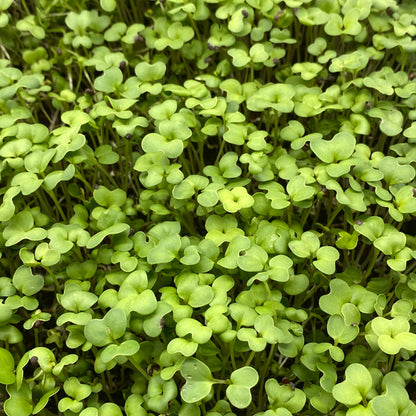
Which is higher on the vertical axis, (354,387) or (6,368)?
(6,368)

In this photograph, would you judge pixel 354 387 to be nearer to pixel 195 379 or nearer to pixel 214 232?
pixel 195 379

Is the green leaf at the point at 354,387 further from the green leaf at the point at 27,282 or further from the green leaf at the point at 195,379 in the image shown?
the green leaf at the point at 27,282

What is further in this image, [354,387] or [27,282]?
[27,282]

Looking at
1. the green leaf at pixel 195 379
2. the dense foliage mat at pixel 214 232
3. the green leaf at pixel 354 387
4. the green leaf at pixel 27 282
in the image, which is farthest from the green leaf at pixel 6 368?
the green leaf at pixel 354 387

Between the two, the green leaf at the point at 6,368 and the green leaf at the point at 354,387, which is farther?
the green leaf at the point at 6,368

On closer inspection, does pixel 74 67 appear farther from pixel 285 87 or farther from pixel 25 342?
pixel 25 342

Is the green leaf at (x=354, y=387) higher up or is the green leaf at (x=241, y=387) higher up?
the green leaf at (x=241, y=387)

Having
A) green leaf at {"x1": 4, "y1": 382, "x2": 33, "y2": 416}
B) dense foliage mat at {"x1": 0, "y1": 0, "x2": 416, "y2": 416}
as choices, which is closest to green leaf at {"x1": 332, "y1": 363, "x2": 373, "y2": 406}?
dense foliage mat at {"x1": 0, "y1": 0, "x2": 416, "y2": 416}

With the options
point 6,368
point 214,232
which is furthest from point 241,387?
point 6,368
